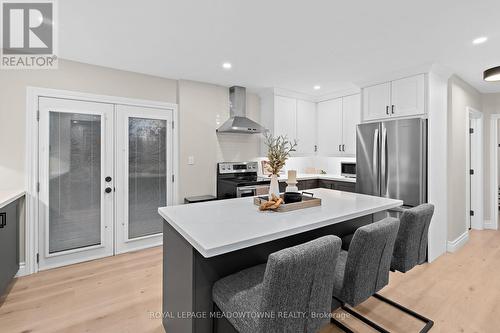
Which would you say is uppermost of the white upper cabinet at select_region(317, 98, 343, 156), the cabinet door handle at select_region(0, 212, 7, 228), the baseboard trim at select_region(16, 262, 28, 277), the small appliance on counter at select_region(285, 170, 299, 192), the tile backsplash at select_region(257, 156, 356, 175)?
the white upper cabinet at select_region(317, 98, 343, 156)

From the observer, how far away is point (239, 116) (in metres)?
4.23

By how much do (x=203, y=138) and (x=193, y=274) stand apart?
9.53 ft

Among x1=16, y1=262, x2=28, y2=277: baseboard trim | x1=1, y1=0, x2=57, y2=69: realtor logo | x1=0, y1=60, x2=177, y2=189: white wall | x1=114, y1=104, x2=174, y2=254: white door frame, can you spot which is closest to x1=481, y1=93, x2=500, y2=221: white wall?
x1=114, y1=104, x2=174, y2=254: white door frame

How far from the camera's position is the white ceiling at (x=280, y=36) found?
1981 mm

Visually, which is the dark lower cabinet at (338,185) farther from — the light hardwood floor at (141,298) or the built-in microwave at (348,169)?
the light hardwood floor at (141,298)

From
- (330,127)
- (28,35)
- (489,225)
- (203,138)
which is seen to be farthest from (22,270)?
(489,225)

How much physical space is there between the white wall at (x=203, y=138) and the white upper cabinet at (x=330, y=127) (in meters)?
1.65

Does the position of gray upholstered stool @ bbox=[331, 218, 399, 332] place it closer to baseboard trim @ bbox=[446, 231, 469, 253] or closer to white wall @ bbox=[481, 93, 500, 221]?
baseboard trim @ bbox=[446, 231, 469, 253]

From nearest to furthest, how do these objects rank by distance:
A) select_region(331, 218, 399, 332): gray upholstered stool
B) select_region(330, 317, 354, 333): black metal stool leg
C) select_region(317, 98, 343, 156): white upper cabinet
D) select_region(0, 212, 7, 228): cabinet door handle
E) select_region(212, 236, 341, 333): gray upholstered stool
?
1. select_region(212, 236, 341, 333): gray upholstered stool
2. select_region(331, 218, 399, 332): gray upholstered stool
3. select_region(330, 317, 354, 333): black metal stool leg
4. select_region(0, 212, 7, 228): cabinet door handle
5. select_region(317, 98, 343, 156): white upper cabinet

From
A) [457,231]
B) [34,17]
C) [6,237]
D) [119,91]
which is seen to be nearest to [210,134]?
[119,91]

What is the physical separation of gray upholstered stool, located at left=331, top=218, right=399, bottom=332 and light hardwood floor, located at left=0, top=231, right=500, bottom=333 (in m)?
0.77

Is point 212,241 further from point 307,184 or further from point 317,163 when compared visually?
point 317,163

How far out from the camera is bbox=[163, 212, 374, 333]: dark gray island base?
4.52 feet

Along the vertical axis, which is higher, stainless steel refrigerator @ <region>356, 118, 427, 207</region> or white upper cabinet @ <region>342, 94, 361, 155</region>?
white upper cabinet @ <region>342, 94, 361, 155</region>
